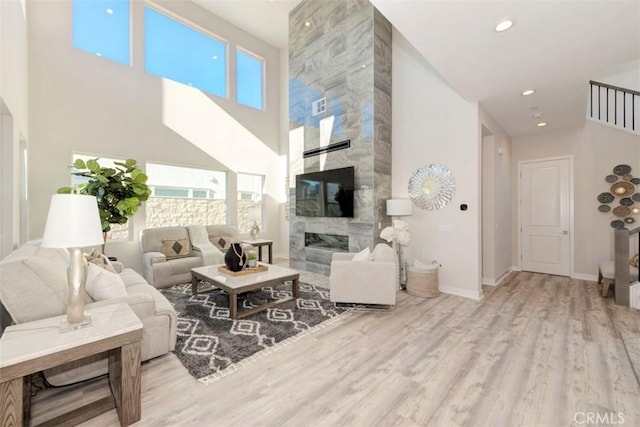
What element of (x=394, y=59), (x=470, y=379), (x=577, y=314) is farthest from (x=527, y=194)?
(x=470, y=379)

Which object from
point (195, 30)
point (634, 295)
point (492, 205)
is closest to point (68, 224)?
point (492, 205)

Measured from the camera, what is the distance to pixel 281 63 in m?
7.65

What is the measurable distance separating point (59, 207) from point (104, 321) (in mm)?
747

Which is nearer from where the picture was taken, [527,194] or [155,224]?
[155,224]

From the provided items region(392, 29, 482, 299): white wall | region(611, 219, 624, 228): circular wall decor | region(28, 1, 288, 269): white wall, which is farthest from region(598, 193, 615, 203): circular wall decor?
region(28, 1, 288, 269): white wall

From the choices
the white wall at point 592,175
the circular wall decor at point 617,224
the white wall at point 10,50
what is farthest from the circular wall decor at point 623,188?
the white wall at point 10,50

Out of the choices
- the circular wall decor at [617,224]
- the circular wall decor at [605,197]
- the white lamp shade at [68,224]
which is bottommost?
the circular wall decor at [617,224]

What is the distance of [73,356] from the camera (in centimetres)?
148

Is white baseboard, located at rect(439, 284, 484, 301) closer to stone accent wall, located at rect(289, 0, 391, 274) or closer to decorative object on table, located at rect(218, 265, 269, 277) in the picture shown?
stone accent wall, located at rect(289, 0, 391, 274)

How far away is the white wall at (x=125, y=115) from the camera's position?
13.8 ft

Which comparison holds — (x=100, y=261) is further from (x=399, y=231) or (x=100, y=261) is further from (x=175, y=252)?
(x=399, y=231)

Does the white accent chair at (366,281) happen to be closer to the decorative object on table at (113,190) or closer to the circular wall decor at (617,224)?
the decorative object on table at (113,190)

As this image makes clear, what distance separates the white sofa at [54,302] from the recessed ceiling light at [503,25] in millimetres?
3740

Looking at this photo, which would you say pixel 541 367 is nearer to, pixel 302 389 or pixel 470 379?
pixel 470 379
